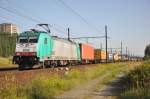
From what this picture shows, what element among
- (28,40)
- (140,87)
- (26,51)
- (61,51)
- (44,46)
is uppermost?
(28,40)

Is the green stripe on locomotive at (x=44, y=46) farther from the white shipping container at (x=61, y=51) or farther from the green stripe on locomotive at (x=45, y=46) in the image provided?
the white shipping container at (x=61, y=51)

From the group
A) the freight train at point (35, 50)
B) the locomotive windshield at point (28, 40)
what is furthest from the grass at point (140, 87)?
the locomotive windshield at point (28, 40)

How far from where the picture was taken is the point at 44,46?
28594mm

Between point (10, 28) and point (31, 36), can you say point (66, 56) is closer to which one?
point (31, 36)

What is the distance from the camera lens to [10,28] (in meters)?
105

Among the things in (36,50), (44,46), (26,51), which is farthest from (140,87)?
(44,46)

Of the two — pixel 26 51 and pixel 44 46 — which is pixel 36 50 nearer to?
pixel 26 51

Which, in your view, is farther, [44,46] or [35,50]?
[44,46]

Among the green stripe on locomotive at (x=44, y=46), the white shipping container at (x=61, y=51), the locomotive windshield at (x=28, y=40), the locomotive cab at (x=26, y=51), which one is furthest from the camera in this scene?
the white shipping container at (x=61, y=51)

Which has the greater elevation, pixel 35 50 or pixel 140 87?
pixel 35 50

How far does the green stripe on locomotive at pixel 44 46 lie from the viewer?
27.4 metres

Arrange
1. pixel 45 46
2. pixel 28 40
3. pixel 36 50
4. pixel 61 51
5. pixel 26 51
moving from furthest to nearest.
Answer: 1. pixel 61 51
2. pixel 45 46
3. pixel 28 40
4. pixel 26 51
5. pixel 36 50

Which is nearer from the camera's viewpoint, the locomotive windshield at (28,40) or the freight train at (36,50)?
the freight train at (36,50)

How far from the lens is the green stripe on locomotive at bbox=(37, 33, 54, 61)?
27436mm
